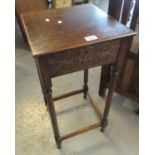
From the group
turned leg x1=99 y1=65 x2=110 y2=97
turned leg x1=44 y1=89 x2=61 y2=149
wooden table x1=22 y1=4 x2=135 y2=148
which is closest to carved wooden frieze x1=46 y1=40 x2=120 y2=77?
wooden table x1=22 y1=4 x2=135 y2=148

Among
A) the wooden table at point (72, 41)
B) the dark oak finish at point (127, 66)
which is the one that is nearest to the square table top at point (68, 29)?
the wooden table at point (72, 41)

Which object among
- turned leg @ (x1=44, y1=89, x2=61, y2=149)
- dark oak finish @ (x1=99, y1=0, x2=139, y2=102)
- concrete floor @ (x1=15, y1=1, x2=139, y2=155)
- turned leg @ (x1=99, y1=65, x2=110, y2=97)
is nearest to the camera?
turned leg @ (x1=44, y1=89, x2=61, y2=149)

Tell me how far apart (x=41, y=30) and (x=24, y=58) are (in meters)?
1.44

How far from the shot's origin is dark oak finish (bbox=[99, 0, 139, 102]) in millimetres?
1044

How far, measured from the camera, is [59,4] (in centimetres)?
246

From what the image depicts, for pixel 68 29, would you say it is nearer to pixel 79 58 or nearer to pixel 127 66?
pixel 79 58

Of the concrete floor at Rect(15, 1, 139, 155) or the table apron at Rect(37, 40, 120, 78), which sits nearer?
the table apron at Rect(37, 40, 120, 78)

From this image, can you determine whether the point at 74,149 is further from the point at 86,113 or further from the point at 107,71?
the point at 107,71

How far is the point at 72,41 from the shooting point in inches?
29.0

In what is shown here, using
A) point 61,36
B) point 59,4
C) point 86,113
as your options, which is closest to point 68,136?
point 86,113

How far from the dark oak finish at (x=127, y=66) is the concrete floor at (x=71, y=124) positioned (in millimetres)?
203

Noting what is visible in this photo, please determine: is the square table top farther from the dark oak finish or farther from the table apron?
the dark oak finish
